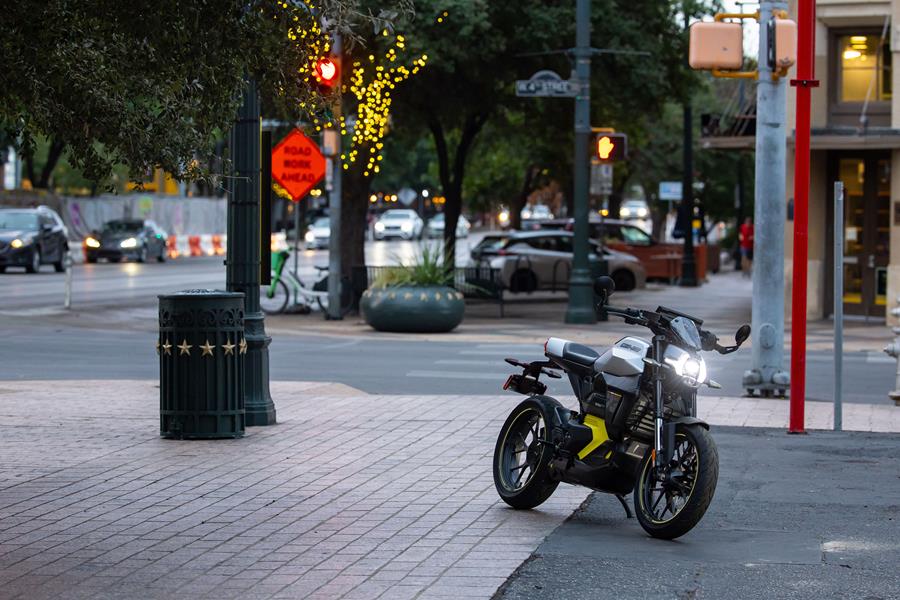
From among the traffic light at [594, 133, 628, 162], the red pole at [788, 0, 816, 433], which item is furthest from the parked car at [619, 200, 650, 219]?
the red pole at [788, 0, 816, 433]

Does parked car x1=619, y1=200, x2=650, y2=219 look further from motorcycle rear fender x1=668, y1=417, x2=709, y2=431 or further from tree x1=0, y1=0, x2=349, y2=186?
motorcycle rear fender x1=668, y1=417, x2=709, y2=431

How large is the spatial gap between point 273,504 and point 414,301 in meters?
13.6

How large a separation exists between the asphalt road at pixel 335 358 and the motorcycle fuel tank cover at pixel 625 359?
6.69m

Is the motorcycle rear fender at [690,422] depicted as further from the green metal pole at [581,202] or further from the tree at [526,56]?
the green metal pole at [581,202]

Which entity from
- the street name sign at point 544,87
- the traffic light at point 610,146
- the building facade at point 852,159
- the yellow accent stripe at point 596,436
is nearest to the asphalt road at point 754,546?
the yellow accent stripe at point 596,436

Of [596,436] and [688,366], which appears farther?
[596,436]

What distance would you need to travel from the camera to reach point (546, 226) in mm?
45969

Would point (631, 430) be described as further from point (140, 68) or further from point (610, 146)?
point (610, 146)

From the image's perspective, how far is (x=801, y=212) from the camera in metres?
12.4

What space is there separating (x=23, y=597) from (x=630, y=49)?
73.5ft

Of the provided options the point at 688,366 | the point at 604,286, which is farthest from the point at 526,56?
the point at 688,366

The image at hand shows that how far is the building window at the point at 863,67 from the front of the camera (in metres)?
26.6

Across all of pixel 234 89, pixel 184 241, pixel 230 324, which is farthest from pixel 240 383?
pixel 184 241

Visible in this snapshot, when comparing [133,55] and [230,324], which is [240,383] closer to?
[230,324]
